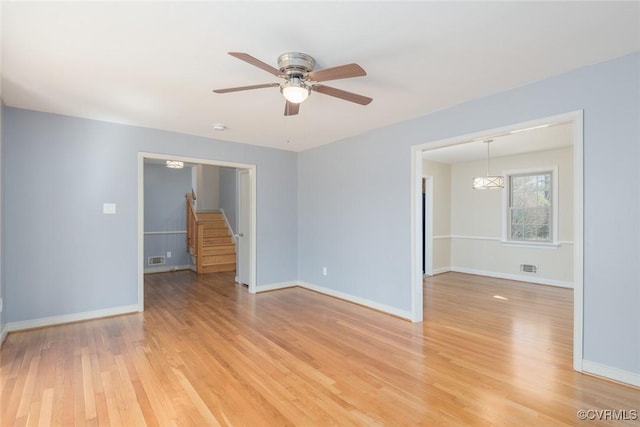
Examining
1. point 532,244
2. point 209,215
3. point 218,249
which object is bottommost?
point 218,249

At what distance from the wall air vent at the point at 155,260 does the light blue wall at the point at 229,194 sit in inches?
69.8

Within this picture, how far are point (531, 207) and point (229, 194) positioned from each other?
23.2 ft

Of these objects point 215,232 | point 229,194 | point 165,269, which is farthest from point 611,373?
point 229,194

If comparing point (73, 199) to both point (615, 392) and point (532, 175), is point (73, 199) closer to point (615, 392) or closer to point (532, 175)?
point (615, 392)

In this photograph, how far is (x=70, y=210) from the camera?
12.7 ft

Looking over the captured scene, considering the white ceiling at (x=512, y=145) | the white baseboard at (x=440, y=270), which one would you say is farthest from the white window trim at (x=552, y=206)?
the white baseboard at (x=440, y=270)

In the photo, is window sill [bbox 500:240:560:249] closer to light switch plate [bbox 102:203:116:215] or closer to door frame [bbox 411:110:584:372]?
door frame [bbox 411:110:584:372]

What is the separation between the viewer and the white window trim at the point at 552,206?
5.93 meters

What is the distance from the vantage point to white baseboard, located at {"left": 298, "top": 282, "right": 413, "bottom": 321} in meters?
4.07

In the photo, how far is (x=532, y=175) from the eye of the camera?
6336 millimetres

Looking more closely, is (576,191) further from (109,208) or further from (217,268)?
(217,268)

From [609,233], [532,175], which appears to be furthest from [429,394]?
[532,175]

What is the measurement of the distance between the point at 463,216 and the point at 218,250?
19.2 ft

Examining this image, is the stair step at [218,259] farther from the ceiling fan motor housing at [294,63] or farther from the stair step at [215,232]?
the ceiling fan motor housing at [294,63]
